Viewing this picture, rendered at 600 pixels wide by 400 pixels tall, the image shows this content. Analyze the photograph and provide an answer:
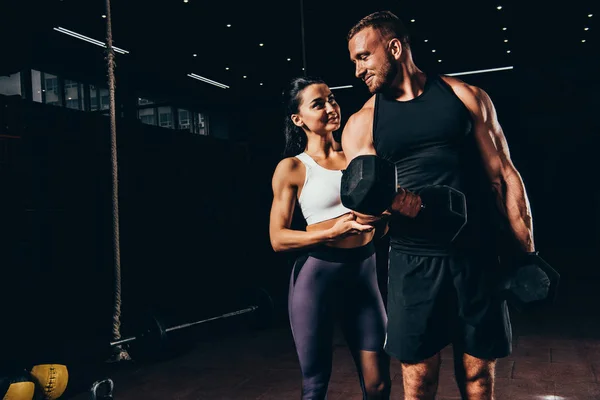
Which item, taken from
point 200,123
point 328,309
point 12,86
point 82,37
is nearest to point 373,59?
point 328,309

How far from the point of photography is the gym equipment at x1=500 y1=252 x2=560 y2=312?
1395 mm

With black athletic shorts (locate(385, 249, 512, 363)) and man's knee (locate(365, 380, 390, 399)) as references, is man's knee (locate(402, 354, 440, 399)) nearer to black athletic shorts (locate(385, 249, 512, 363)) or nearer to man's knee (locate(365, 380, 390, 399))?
black athletic shorts (locate(385, 249, 512, 363))

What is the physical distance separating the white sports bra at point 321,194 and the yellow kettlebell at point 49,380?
169 centimetres

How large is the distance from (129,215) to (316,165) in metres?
3.51

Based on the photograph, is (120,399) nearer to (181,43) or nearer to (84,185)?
(84,185)

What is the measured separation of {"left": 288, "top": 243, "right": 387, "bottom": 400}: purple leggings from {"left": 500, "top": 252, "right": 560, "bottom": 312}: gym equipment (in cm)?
53

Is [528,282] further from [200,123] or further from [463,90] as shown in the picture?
[200,123]

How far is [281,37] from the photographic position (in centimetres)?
932

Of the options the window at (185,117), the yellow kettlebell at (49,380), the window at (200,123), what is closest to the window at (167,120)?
the window at (185,117)

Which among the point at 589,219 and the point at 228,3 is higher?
the point at 228,3

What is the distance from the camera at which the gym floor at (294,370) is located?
125 inches

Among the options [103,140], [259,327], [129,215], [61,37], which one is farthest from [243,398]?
[61,37]

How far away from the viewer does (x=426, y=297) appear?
154 centimetres

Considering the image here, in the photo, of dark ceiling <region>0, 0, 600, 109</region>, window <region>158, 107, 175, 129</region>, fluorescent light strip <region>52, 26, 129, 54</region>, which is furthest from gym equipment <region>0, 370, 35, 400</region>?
window <region>158, 107, 175, 129</region>
